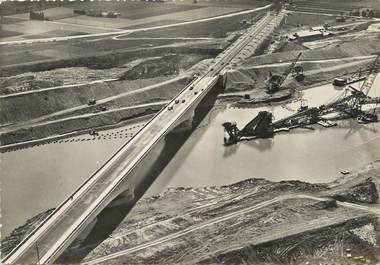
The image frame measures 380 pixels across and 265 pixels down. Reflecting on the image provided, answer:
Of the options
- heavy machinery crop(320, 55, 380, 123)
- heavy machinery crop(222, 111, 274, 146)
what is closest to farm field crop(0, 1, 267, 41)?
heavy machinery crop(222, 111, 274, 146)

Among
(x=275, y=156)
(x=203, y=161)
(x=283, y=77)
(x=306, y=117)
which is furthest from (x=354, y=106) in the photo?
(x=203, y=161)

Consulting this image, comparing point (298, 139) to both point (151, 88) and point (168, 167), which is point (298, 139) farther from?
point (151, 88)

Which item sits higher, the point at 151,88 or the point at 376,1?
the point at 376,1

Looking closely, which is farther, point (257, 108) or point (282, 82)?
point (282, 82)

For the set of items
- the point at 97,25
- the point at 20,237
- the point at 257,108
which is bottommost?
the point at 20,237

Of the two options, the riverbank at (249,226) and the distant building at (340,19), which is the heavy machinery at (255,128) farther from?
the distant building at (340,19)

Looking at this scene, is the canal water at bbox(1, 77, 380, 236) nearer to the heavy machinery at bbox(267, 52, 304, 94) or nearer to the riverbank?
the riverbank

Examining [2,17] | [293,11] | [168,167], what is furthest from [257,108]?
[293,11]

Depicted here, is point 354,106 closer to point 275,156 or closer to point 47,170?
point 275,156

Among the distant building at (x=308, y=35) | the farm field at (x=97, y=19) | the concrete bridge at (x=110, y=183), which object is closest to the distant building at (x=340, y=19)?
the distant building at (x=308, y=35)
